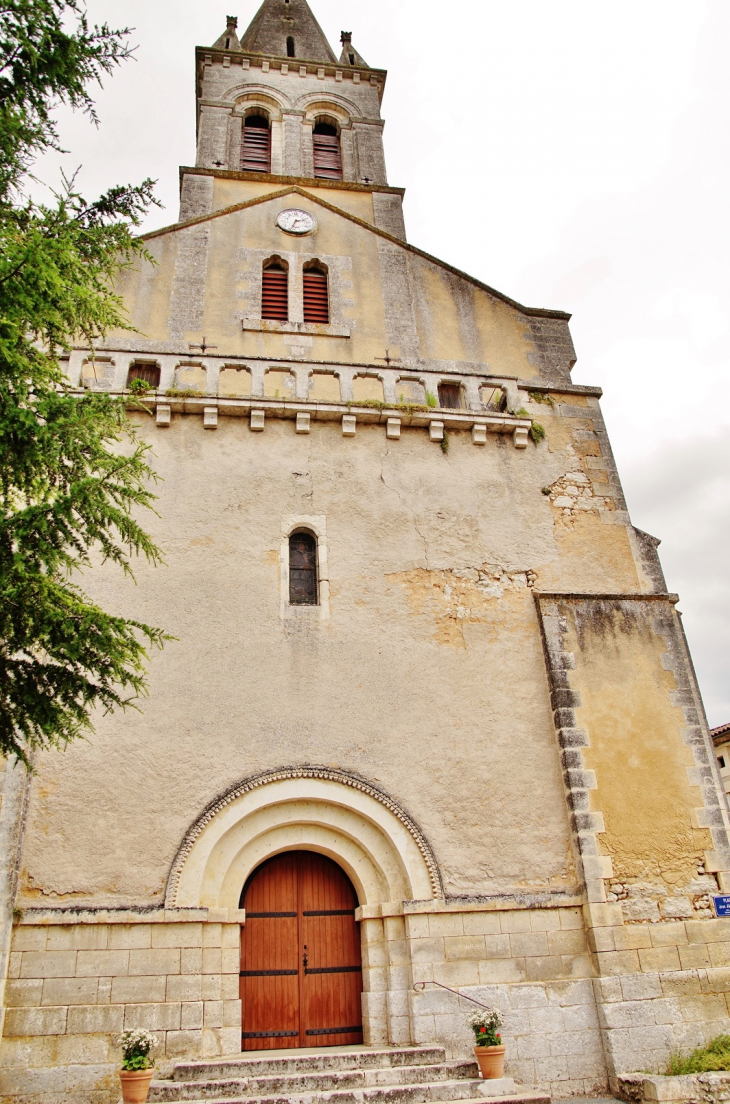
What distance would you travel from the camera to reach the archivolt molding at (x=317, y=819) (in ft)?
→ 25.6

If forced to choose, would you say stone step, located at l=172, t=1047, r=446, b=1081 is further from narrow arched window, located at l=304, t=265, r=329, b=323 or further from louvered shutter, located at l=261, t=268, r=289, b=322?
narrow arched window, located at l=304, t=265, r=329, b=323

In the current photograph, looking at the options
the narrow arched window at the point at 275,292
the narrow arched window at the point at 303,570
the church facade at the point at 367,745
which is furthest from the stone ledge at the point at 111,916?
the narrow arched window at the point at 275,292

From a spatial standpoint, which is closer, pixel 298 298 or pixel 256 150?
pixel 298 298

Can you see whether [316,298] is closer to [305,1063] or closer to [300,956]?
[300,956]

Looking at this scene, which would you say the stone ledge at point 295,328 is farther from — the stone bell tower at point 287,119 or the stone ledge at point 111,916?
the stone ledge at point 111,916

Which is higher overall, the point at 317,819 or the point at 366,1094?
the point at 317,819

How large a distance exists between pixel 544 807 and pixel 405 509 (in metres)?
3.79

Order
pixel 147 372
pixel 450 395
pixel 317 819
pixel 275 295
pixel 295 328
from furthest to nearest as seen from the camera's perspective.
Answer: pixel 275 295
pixel 295 328
pixel 450 395
pixel 147 372
pixel 317 819

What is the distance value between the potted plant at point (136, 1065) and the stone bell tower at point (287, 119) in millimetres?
11856

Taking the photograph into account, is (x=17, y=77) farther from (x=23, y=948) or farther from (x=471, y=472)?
(x=23, y=948)

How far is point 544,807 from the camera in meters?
8.40

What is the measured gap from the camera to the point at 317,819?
8117 millimetres

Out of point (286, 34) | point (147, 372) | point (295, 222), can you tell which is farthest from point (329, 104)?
point (147, 372)

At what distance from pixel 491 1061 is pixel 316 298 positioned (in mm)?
9677
